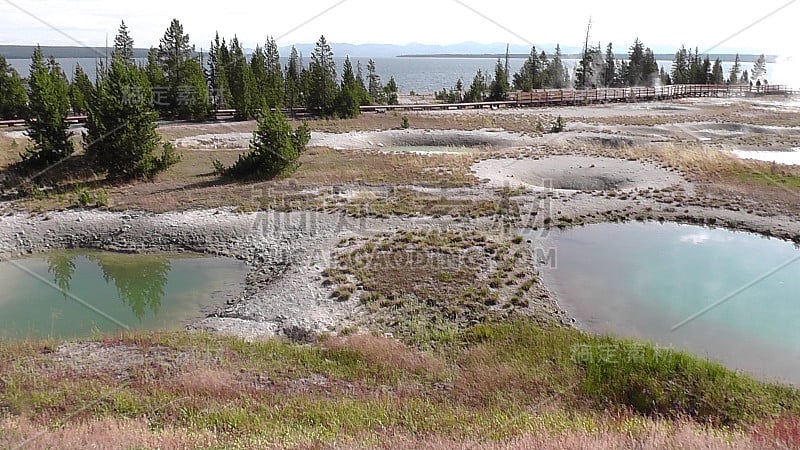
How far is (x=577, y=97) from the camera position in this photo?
73500 mm

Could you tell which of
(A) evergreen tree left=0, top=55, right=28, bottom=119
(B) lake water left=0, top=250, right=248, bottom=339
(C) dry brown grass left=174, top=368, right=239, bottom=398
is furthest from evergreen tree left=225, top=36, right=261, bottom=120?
(C) dry brown grass left=174, top=368, right=239, bottom=398

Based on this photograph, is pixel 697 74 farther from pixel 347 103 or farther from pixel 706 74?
pixel 347 103

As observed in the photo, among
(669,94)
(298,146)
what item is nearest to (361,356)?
(298,146)

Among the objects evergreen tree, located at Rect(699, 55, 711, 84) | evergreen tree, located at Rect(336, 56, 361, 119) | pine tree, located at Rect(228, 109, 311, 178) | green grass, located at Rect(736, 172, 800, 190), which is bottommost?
green grass, located at Rect(736, 172, 800, 190)

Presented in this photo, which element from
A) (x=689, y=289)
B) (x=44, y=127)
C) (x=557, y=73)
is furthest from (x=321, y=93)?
(x=557, y=73)

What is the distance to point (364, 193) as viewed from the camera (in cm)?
2823

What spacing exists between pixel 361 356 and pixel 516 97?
6546 cm

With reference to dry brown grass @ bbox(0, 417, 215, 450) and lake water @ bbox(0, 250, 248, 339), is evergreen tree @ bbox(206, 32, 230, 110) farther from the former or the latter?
dry brown grass @ bbox(0, 417, 215, 450)

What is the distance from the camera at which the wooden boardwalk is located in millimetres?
60812

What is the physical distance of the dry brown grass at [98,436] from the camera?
26.0 ft

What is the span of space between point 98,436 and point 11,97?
56843 millimetres

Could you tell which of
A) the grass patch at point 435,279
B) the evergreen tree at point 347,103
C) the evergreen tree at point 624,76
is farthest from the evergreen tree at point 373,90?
the grass patch at point 435,279

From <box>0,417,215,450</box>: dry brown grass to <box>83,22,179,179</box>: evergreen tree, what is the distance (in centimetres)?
2249

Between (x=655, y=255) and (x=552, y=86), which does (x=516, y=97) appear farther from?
(x=655, y=255)
